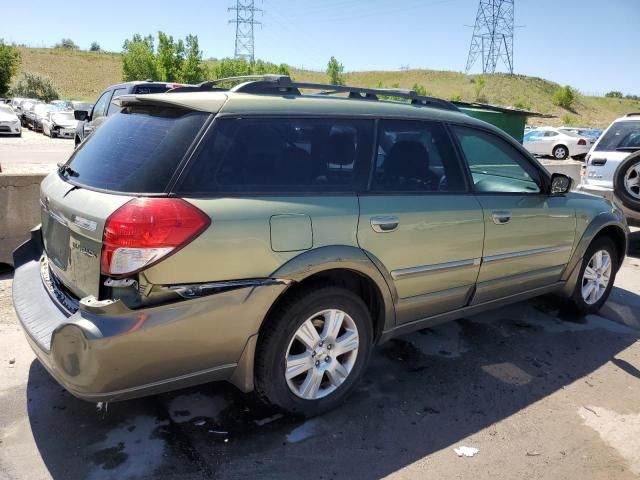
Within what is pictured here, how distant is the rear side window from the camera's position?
2.65 m

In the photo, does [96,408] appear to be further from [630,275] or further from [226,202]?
[630,275]

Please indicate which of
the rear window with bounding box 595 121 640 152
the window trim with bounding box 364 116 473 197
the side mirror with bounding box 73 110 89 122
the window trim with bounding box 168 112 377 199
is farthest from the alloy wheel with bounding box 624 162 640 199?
the side mirror with bounding box 73 110 89 122

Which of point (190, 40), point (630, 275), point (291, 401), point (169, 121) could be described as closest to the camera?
point (169, 121)

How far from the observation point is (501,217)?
3.77 m

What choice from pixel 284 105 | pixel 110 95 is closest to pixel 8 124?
pixel 110 95

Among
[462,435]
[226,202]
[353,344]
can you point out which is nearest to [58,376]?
[226,202]

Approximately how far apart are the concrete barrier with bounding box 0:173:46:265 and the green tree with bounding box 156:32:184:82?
56.5 metres

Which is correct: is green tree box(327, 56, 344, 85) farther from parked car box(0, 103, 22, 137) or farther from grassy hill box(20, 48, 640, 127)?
parked car box(0, 103, 22, 137)

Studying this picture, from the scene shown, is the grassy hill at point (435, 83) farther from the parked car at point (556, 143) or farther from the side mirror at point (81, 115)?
the side mirror at point (81, 115)

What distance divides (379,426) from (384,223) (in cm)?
117

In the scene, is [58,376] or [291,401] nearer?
[58,376]

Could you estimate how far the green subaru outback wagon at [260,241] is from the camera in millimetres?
2436

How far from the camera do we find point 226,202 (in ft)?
8.54

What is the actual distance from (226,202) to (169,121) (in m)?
0.57
